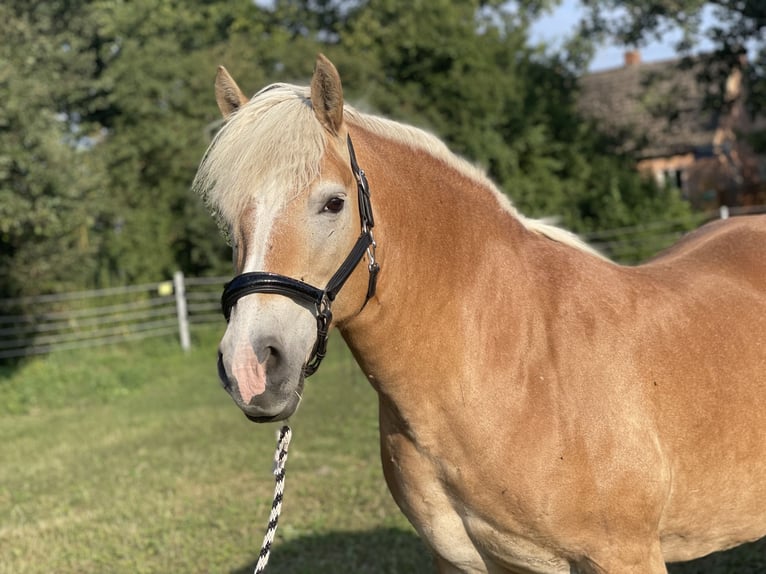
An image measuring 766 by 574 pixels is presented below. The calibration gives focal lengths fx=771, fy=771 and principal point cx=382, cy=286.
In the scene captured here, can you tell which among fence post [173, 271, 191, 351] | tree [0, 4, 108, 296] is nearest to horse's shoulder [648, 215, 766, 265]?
tree [0, 4, 108, 296]

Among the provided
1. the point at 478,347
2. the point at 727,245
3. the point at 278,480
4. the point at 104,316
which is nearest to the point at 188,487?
the point at 278,480

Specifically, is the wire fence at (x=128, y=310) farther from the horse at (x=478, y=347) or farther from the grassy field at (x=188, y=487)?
the horse at (x=478, y=347)

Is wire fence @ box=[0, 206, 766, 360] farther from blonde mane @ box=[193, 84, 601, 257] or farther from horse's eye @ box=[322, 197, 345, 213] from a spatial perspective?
horse's eye @ box=[322, 197, 345, 213]

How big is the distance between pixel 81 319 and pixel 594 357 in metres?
13.6

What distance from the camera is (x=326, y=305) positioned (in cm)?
215

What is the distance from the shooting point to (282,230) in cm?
210

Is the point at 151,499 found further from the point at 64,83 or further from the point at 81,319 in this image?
the point at 64,83

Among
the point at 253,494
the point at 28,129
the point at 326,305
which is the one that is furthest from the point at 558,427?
the point at 28,129

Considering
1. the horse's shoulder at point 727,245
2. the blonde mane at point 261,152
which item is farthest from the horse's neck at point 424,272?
the horse's shoulder at point 727,245

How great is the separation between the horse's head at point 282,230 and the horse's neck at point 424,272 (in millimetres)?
143

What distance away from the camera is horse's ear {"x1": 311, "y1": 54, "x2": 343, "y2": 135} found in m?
2.17

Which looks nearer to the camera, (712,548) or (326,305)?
(326,305)

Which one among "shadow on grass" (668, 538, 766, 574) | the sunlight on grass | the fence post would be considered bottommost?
the fence post

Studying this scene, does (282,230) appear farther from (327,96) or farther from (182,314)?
(182,314)
